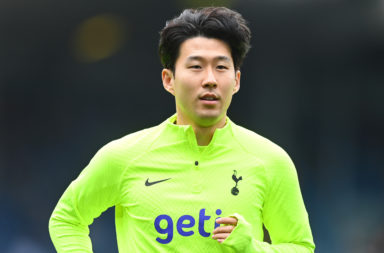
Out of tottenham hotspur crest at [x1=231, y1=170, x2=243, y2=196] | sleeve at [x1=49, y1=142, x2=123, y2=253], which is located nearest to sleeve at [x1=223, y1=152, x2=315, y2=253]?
tottenham hotspur crest at [x1=231, y1=170, x2=243, y2=196]

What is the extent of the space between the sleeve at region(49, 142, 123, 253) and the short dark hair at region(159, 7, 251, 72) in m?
0.48

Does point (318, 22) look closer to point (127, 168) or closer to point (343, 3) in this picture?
point (343, 3)

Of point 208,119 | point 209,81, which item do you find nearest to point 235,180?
point 208,119

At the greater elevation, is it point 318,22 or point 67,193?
point 318,22

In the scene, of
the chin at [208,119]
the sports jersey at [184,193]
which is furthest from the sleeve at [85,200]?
the chin at [208,119]

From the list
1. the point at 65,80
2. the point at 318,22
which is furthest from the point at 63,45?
the point at 318,22

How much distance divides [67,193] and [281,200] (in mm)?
883

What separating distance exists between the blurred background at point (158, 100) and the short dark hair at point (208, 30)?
412 centimetres

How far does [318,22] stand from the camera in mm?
6922

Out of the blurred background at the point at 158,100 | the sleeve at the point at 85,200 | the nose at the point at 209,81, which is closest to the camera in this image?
the nose at the point at 209,81

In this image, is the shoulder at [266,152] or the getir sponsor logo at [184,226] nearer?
the getir sponsor logo at [184,226]

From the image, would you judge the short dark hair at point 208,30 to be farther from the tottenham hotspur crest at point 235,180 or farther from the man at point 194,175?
the tottenham hotspur crest at point 235,180

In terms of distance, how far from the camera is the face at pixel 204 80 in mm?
2428

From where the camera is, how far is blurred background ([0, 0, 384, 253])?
6773mm
